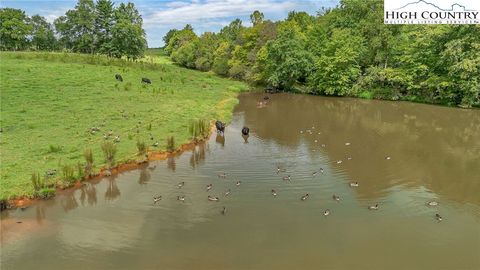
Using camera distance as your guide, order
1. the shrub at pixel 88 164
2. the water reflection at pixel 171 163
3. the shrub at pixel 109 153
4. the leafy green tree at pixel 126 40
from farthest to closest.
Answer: the leafy green tree at pixel 126 40 → the water reflection at pixel 171 163 → the shrub at pixel 109 153 → the shrub at pixel 88 164

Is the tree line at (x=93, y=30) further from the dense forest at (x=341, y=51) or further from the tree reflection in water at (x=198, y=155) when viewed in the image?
the tree reflection in water at (x=198, y=155)

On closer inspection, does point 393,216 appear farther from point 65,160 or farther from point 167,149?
point 65,160

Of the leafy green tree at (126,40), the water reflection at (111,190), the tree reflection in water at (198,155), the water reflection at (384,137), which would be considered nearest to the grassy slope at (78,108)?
the tree reflection in water at (198,155)

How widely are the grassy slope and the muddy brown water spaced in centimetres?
314

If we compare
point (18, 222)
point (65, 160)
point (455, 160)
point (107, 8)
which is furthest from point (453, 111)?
point (107, 8)

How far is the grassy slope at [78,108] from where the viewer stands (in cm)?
2085

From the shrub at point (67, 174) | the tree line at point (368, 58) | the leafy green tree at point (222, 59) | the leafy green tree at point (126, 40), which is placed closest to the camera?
the shrub at point (67, 174)

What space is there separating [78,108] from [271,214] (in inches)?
817

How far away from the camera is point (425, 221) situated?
15.4 m

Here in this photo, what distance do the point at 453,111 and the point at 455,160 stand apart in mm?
16616

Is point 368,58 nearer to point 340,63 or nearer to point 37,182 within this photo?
point 340,63

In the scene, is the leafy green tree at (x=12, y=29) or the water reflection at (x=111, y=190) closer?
the water reflection at (x=111, y=190)

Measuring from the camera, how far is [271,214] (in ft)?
52.7

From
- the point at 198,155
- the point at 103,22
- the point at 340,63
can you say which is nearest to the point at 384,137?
the point at 198,155
